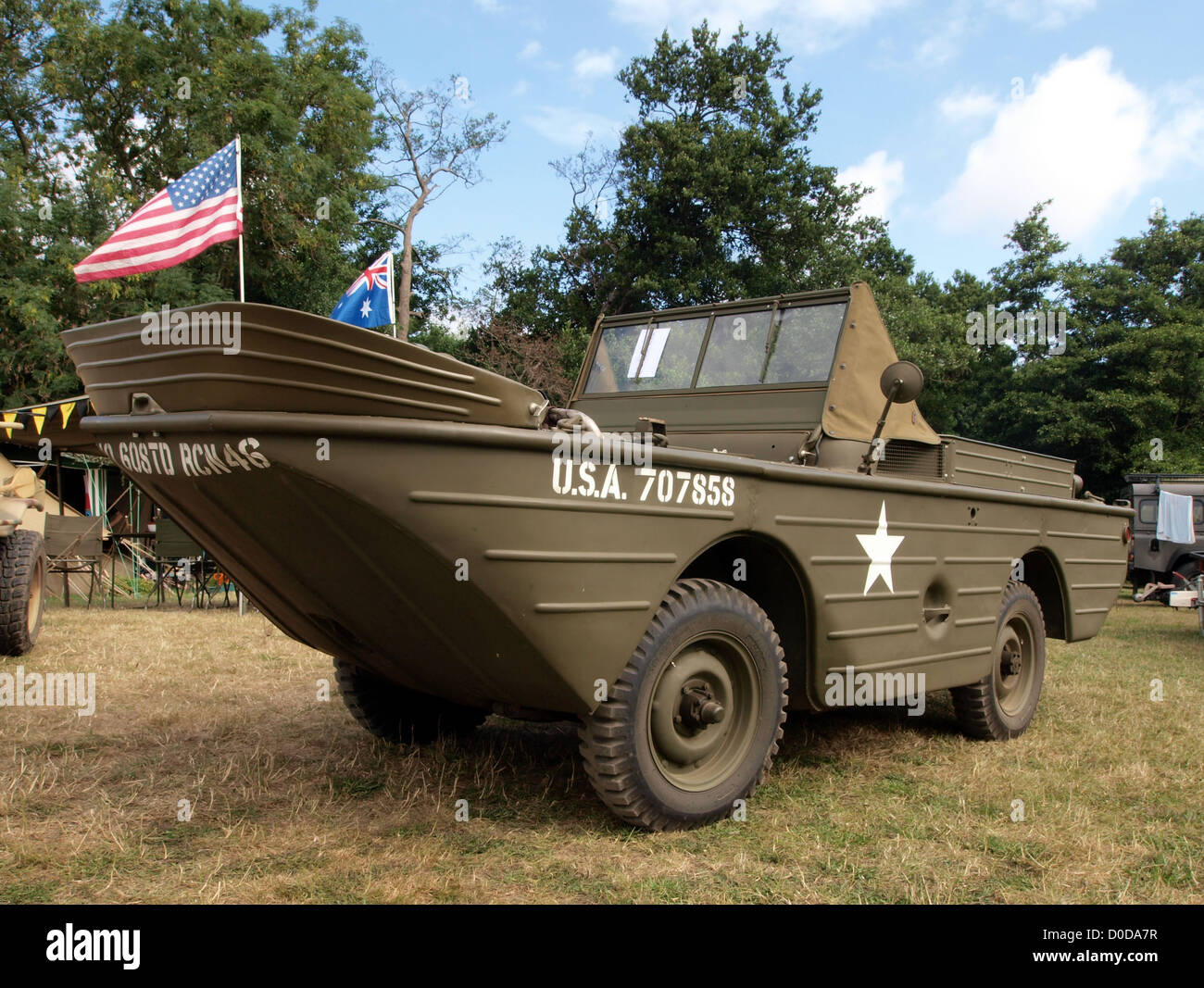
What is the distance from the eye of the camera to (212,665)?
6.68m

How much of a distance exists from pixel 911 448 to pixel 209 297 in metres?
13.2

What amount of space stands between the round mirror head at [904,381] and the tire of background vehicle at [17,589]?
587cm

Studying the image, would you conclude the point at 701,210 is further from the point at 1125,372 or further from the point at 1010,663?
the point at 1010,663

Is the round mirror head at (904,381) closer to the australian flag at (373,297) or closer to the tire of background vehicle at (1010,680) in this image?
the tire of background vehicle at (1010,680)

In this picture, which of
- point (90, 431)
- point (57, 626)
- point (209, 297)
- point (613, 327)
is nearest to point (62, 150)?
point (209, 297)

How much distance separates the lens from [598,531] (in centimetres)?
301

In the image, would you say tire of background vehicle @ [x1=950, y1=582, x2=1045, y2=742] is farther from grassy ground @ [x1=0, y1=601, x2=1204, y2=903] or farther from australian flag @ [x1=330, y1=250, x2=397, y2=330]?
australian flag @ [x1=330, y1=250, x2=397, y2=330]

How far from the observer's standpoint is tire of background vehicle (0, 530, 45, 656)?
699 cm

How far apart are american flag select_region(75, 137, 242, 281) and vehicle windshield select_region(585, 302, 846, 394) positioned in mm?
3197

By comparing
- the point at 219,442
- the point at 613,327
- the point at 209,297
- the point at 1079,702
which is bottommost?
the point at 1079,702

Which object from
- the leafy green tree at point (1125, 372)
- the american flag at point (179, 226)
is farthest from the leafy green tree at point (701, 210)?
the american flag at point (179, 226)

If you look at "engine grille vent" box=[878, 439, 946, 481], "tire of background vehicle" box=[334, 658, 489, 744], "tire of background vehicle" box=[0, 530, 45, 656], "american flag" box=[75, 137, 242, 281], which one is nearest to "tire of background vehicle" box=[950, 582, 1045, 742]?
"engine grille vent" box=[878, 439, 946, 481]

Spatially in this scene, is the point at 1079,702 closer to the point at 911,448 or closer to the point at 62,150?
the point at 911,448

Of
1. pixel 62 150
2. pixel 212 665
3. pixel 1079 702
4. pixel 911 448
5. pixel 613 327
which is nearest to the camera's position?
pixel 911 448
